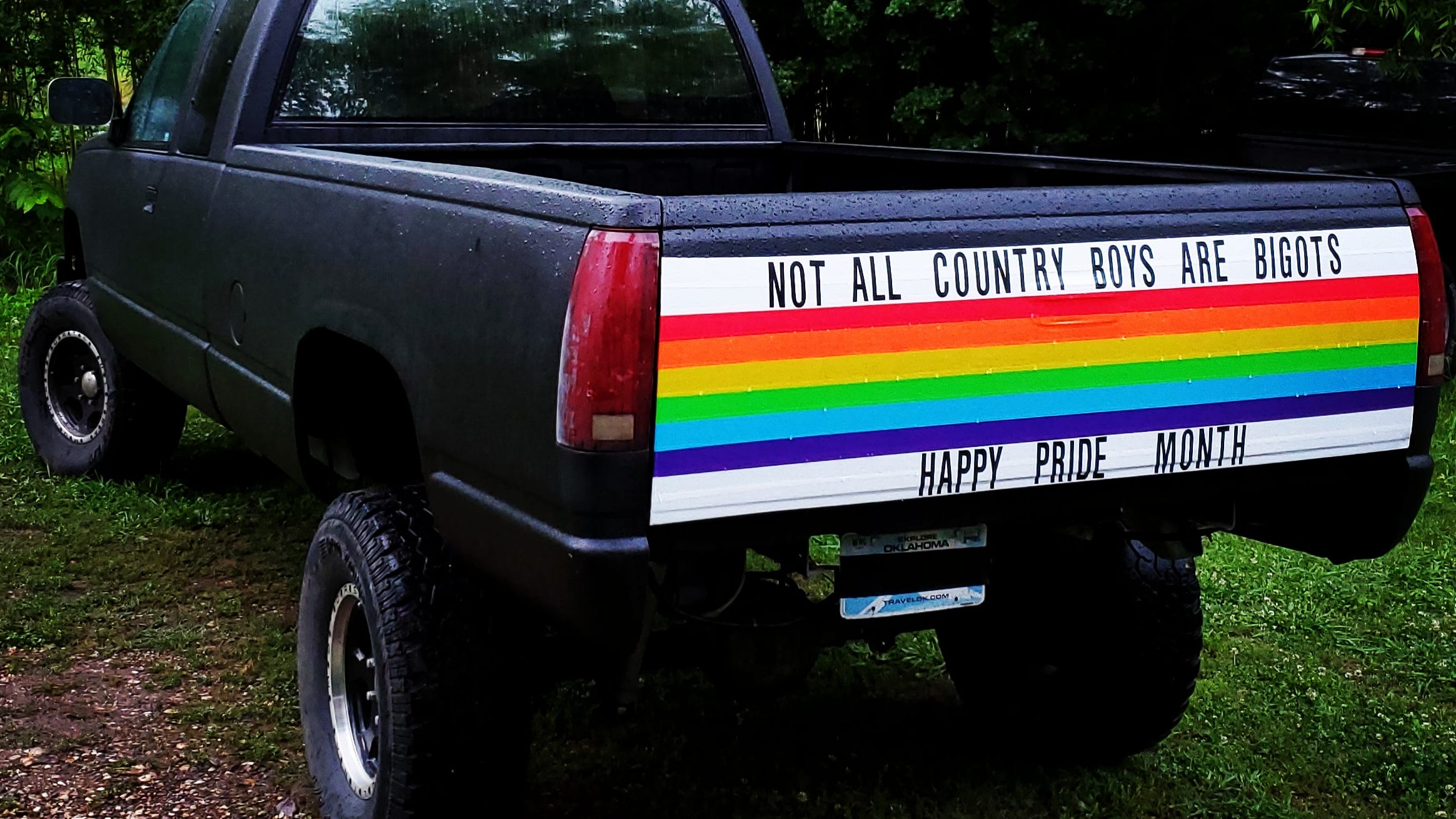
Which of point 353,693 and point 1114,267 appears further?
point 353,693

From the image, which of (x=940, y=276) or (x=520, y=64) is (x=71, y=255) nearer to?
(x=520, y=64)

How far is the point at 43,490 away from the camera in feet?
18.4

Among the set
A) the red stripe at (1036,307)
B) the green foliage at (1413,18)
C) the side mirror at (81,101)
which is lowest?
the red stripe at (1036,307)

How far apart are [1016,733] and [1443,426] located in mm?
4197

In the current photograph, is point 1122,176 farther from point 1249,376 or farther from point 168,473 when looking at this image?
point 168,473

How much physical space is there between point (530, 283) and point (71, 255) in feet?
13.0

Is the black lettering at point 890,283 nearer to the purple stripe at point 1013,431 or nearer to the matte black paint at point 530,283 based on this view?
the matte black paint at point 530,283

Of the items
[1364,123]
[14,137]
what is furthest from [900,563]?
[14,137]

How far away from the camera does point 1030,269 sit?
8.37 feet

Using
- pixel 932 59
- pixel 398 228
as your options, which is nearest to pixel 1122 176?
pixel 398 228

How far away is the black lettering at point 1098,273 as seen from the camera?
260cm

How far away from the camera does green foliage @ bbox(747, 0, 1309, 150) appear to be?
975 cm

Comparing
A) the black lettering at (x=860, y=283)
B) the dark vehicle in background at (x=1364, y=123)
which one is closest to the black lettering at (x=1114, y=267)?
the black lettering at (x=860, y=283)

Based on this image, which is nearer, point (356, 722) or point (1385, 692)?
point (356, 722)
